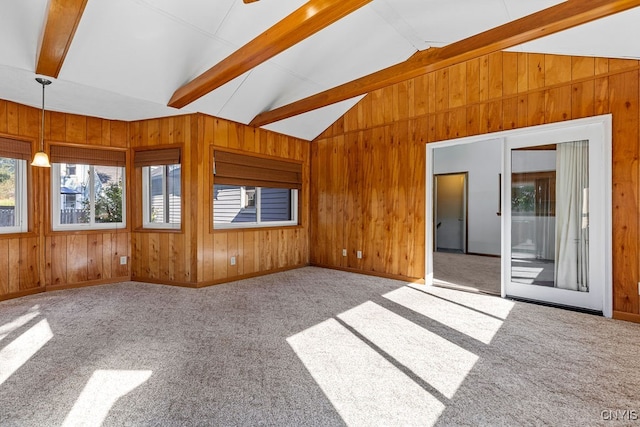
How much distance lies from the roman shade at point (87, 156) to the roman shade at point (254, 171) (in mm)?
1486

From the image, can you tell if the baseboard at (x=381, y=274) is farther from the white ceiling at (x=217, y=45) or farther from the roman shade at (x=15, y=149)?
the roman shade at (x=15, y=149)

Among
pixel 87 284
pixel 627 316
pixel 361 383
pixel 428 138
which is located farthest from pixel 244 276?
pixel 627 316

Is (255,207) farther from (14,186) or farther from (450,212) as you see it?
(450,212)

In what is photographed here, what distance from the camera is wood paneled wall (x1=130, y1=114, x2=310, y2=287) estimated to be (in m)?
4.28

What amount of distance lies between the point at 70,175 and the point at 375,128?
14.9 feet

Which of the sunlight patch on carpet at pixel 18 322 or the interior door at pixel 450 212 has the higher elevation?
the interior door at pixel 450 212

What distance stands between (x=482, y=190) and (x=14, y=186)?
27.1 feet

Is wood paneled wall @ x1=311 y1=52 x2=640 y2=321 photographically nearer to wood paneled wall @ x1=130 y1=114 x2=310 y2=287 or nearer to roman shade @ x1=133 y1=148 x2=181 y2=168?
wood paneled wall @ x1=130 y1=114 x2=310 y2=287

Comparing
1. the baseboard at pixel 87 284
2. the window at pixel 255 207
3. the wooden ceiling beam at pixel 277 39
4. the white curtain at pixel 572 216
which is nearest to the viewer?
the wooden ceiling beam at pixel 277 39

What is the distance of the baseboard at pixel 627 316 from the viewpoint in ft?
9.64

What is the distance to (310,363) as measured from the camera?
2188mm

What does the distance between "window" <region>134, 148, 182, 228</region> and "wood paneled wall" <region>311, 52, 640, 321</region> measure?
7.97 ft

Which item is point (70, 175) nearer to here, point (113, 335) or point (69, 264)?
point (69, 264)

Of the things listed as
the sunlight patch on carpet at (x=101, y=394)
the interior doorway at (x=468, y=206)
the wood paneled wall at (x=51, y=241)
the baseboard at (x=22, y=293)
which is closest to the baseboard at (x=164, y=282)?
the wood paneled wall at (x=51, y=241)
